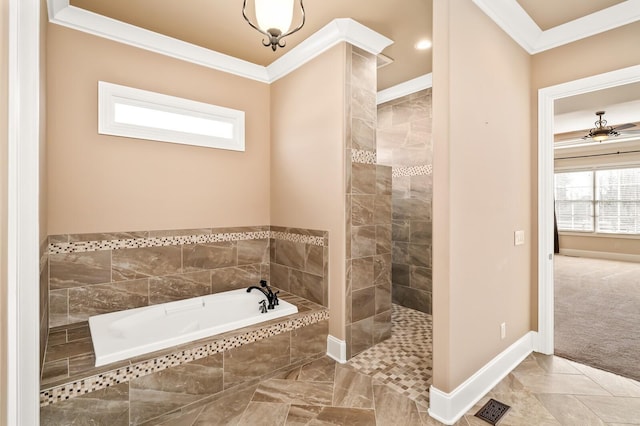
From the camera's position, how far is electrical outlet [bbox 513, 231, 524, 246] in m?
2.64

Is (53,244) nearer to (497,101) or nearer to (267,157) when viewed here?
(267,157)

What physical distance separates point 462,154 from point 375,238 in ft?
3.93

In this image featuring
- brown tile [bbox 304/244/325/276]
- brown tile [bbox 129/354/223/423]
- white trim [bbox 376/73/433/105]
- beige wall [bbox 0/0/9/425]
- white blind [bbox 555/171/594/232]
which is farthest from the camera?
white blind [bbox 555/171/594/232]

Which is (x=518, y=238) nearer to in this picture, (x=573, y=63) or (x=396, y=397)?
(x=573, y=63)

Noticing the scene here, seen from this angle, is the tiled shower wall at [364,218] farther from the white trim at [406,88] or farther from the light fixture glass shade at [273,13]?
the light fixture glass shade at [273,13]

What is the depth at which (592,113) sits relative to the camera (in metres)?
5.30

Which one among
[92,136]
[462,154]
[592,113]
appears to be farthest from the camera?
[592,113]

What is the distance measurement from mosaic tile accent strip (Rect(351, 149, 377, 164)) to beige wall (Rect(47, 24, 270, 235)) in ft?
4.10

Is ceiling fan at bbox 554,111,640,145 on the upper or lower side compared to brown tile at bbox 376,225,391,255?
A: upper

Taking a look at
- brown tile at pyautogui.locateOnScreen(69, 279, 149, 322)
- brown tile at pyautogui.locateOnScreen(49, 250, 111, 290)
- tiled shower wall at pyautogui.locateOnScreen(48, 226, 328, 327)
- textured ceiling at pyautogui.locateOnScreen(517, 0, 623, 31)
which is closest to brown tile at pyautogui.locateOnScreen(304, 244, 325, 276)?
tiled shower wall at pyautogui.locateOnScreen(48, 226, 328, 327)

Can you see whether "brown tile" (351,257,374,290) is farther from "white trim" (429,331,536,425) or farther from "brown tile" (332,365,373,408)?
"white trim" (429,331,536,425)

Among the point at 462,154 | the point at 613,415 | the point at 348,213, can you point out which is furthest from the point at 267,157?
the point at 613,415

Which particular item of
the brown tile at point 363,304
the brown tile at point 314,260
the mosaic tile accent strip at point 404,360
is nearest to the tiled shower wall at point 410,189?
the mosaic tile accent strip at point 404,360

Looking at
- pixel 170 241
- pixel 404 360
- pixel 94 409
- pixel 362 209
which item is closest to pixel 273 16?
pixel 362 209
